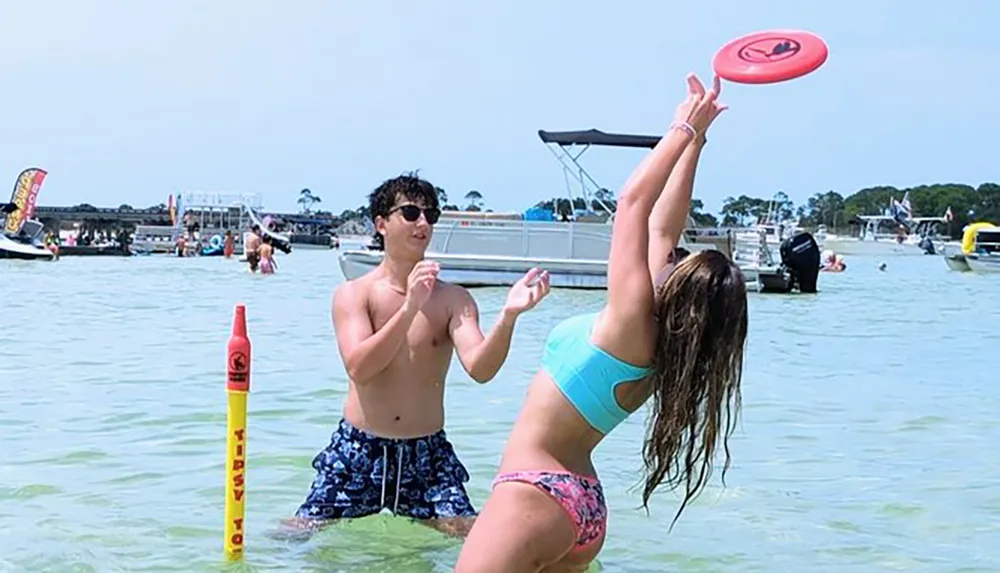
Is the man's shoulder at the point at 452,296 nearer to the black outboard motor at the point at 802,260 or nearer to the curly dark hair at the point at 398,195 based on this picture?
the curly dark hair at the point at 398,195

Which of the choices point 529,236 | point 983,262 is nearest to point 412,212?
point 529,236

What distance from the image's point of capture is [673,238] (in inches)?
146

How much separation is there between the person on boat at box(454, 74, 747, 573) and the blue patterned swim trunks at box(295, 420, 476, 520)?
1917 mm

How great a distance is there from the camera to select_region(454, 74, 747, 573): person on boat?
10.5ft

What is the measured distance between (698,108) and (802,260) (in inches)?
1161

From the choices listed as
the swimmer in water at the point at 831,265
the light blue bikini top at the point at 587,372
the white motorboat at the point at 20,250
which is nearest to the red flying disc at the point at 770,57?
the light blue bikini top at the point at 587,372

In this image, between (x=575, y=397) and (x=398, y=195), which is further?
(x=398, y=195)

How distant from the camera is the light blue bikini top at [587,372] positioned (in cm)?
322

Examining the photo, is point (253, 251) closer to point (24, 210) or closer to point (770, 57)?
point (24, 210)

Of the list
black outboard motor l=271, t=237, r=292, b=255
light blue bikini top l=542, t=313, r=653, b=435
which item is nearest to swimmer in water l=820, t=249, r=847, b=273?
black outboard motor l=271, t=237, r=292, b=255

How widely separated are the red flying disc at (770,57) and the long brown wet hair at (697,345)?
32.4 inches

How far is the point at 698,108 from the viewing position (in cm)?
347

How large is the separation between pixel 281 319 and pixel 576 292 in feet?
28.8

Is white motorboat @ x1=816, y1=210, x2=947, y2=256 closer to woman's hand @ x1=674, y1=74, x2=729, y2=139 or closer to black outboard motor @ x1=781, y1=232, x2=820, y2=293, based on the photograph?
black outboard motor @ x1=781, y1=232, x2=820, y2=293
